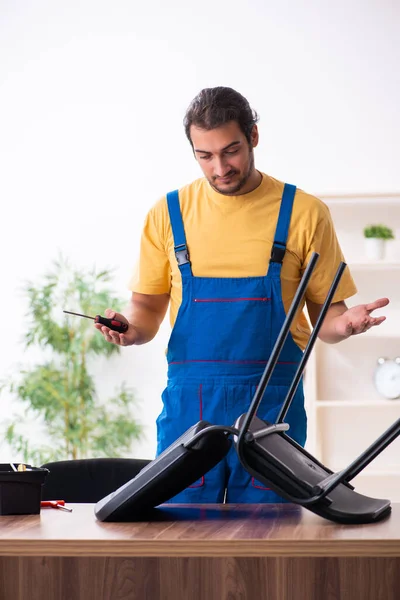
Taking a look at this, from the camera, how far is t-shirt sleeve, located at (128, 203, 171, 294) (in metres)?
2.25

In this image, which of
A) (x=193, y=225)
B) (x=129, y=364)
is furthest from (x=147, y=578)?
(x=129, y=364)

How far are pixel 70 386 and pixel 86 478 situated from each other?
2.43 m

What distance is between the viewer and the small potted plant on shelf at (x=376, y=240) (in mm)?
4531

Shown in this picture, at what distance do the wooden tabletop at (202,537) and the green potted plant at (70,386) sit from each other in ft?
10.8

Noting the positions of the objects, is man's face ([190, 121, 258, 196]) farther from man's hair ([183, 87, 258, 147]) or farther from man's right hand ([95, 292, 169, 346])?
man's right hand ([95, 292, 169, 346])

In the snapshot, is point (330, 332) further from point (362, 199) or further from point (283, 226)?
point (362, 199)

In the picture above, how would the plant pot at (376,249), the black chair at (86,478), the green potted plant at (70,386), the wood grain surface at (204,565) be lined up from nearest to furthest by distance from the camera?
1. the wood grain surface at (204,565)
2. the black chair at (86,478)
3. the plant pot at (376,249)
4. the green potted plant at (70,386)

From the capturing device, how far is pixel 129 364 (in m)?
4.98

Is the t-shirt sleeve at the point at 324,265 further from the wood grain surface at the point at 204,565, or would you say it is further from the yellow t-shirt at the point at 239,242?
the wood grain surface at the point at 204,565

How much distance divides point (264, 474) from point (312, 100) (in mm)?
3873

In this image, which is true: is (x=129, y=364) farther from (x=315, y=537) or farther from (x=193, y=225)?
(x=315, y=537)

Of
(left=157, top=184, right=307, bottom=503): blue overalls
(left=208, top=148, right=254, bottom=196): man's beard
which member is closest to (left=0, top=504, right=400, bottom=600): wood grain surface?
(left=157, top=184, right=307, bottom=503): blue overalls

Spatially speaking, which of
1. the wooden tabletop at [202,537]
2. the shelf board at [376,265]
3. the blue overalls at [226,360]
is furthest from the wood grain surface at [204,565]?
the shelf board at [376,265]

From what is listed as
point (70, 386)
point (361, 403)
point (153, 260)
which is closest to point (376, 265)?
point (361, 403)
